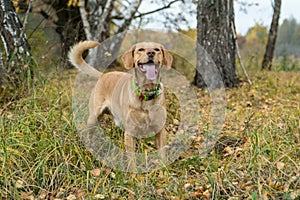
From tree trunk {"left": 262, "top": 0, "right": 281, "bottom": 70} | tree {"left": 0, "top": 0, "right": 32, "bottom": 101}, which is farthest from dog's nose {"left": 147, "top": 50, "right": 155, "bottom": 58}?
tree trunk {"left": 262, "top": 0, "right": 281, "bottom": 70}

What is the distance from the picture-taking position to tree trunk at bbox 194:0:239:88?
19.5ft

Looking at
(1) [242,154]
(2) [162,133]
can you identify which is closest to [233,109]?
(2) [162,133]

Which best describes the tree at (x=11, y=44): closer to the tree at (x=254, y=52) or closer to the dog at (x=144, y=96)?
the dog at (x=144, y=96)

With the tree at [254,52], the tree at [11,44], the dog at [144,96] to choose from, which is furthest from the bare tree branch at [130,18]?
the dog at [144,96]

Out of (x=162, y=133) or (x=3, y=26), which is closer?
(x=162, y=133)

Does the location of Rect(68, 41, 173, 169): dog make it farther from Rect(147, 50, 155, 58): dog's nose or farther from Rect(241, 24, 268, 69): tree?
Rect(241, 24, 268, 69): tree

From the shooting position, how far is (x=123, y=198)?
258cm

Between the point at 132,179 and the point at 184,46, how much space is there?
5572 millimetres

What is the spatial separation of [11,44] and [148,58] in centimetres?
260

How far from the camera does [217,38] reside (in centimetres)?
605

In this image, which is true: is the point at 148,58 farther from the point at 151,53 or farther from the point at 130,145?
the point at 130,145

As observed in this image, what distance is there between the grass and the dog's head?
29.8 inches

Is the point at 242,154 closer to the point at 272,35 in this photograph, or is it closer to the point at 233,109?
the point at 233,109

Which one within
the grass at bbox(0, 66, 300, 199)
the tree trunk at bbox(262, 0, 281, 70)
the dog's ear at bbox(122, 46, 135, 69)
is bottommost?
the grass at bbox(0, 66, 300, 199)
